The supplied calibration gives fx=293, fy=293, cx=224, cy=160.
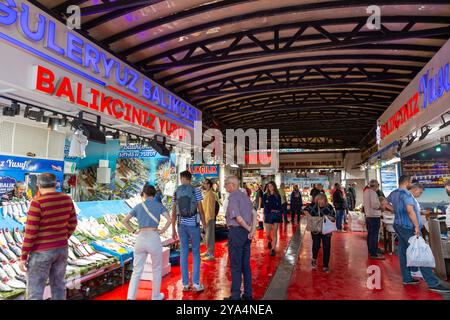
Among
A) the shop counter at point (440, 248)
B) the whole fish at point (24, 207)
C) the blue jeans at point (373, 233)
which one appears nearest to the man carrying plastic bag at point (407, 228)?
the shop counter at point (440, 248)

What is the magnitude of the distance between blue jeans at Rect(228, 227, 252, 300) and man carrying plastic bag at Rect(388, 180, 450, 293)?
2475 millimetres

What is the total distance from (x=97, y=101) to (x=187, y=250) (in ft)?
9.33

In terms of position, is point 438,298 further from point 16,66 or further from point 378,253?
point 16,66

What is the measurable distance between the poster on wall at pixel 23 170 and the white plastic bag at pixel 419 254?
24.0 ft

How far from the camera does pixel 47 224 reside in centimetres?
298

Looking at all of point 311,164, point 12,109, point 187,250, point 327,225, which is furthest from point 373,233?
point 311,164

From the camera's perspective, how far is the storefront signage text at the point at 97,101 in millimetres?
3953

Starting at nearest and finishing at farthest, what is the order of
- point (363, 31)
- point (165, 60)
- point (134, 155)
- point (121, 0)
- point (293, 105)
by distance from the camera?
1. point (121, 0)
2. point (363, 31)
3. point (165, 60)
4. point (134, 155)
5. point (293, 105)

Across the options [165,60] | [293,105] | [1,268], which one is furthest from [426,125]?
[1,268]

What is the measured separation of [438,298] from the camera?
404cm

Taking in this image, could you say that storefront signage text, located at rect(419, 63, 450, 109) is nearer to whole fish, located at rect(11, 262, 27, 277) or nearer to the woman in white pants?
the woman in white pants

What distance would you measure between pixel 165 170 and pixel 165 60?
286 centimetres

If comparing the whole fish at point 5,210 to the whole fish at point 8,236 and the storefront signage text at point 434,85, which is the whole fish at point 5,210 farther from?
the storefront signage text at point 434,85

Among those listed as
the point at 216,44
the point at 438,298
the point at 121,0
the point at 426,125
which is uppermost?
the point at 216,44
